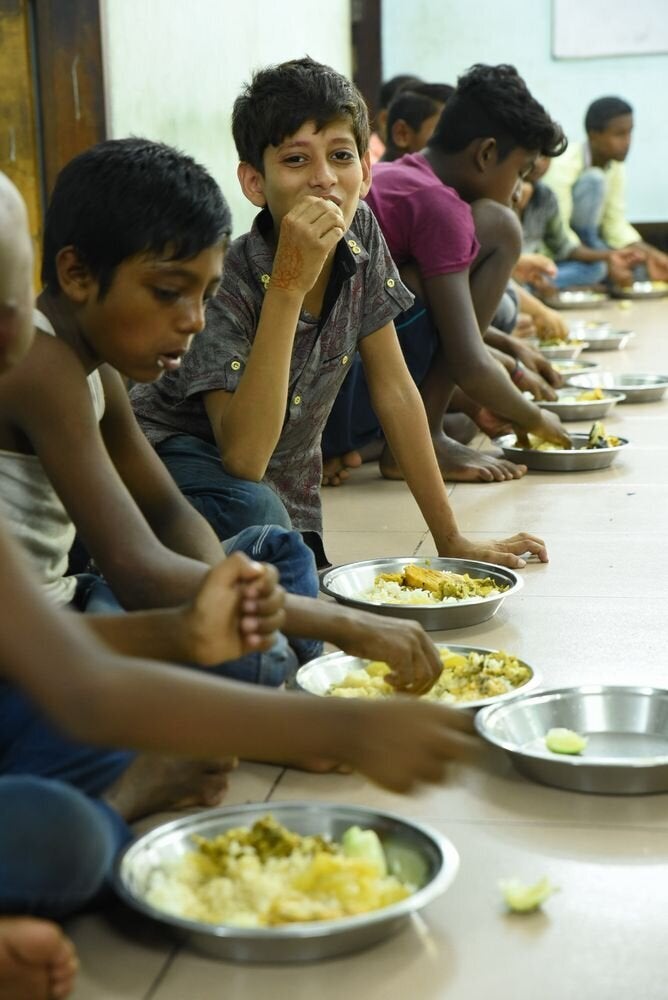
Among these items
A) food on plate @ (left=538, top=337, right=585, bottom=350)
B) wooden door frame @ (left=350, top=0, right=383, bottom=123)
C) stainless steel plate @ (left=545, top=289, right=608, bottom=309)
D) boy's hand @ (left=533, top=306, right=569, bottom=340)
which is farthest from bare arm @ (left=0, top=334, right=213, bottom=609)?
wooden door frame @ (left=350, top=0, right=383, bottom=123)

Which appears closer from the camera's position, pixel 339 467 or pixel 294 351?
pixel 294 351

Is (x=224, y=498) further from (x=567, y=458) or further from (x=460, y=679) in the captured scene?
(x=567, y=458)

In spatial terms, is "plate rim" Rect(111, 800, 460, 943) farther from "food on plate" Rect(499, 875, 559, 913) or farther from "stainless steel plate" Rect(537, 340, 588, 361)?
"stainless steel plate" Rect(537, 340, 588, 361)

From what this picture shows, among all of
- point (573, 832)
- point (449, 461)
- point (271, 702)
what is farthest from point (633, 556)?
point (271, 702)

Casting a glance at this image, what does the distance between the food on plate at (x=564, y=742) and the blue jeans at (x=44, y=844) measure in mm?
772

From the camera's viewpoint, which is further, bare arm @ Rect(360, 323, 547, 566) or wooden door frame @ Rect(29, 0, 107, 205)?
wooden door frame @ Rect(29, 0, 107, 205)

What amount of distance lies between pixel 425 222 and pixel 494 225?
0.96 ft

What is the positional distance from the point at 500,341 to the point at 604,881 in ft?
10.5

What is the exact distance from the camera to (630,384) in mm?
5359

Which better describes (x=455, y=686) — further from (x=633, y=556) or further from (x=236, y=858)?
(x=633, y=556)

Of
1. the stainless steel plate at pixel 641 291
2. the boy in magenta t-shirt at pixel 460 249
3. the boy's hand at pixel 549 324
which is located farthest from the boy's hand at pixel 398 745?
the stainless steel plate at pixel 641 291

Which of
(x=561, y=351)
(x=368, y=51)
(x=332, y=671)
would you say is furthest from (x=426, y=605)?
(x=368, y=51)

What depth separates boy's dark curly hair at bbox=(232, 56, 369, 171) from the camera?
2.65m

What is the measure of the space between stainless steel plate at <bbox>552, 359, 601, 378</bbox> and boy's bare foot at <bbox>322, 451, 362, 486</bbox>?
4.90 ft
